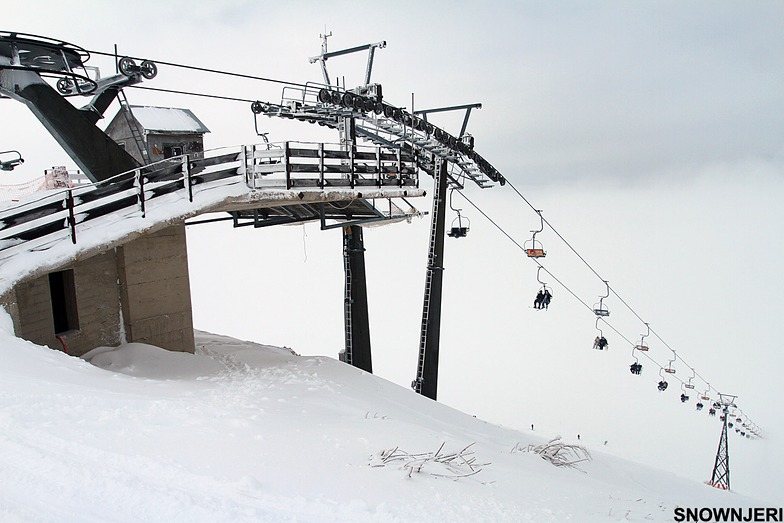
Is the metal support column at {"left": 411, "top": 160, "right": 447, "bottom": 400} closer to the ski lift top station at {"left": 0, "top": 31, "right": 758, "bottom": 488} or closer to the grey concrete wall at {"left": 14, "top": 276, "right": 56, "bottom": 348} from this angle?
the ski lift top station at {"left": 0, "top": 31, "right": 758, "bottom": 488}

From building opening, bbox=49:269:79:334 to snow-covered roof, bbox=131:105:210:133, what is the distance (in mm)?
5685

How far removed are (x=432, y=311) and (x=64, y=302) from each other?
9402 millimetres

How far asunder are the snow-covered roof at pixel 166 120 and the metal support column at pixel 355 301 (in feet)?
18.2

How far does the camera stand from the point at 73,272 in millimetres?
10781

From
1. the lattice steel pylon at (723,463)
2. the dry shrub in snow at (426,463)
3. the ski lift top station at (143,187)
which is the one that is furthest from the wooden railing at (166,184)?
the lattice steel pylon at (723,463)

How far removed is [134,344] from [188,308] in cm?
193

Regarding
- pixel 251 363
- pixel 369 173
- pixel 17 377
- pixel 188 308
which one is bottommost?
pixel 251 363

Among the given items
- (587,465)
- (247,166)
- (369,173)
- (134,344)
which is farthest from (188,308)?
(587,465)

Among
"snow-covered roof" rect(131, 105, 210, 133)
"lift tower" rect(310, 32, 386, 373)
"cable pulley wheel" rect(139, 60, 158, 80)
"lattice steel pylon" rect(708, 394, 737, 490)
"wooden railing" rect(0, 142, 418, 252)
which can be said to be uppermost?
"cable pulley wheel" rect(139, 60, 158, 80)

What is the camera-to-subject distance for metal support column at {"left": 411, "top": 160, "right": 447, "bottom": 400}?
15852mm

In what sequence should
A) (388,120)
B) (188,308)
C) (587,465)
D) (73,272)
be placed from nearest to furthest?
(587,465)
(73,272)
(188,308)
(388,120)

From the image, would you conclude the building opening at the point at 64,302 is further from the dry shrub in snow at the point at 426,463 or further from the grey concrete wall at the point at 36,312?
the dry shrub in snow at the point at 426,463

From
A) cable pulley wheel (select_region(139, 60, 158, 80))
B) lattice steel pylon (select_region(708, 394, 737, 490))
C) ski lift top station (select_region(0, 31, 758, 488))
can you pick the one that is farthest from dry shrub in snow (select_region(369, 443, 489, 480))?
lattice steel pylon (select_region(708, 394, 737, 490))

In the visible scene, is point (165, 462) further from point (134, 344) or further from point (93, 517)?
point (134, 344)
